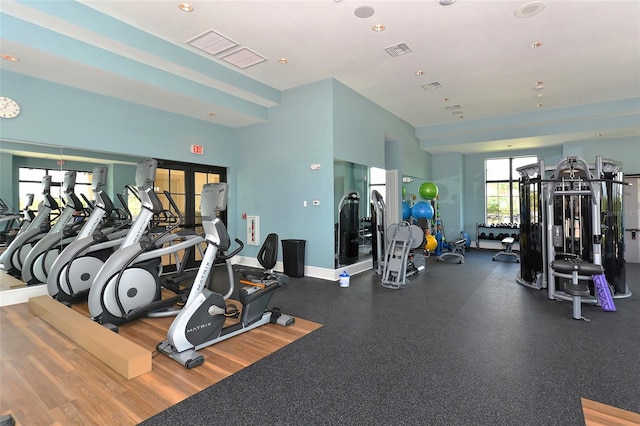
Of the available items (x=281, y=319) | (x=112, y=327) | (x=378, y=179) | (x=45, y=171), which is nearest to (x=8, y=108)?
(x=45, y=171)

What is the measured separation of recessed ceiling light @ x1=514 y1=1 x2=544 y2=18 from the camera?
12.4 feet

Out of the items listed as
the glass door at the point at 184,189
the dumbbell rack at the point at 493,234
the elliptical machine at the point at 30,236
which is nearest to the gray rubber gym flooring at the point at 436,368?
the glass door at the point at 184,189

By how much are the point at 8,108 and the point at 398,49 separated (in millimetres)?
5407

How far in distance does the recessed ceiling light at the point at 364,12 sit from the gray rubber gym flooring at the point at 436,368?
3.66 meters

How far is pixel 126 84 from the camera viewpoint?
4.79 metres

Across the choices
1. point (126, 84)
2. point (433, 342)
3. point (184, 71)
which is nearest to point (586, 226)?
point (433, 342)

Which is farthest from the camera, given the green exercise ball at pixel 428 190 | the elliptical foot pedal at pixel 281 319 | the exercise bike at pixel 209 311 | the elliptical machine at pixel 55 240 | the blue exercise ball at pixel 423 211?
the green exercise ball at pixel 428 190

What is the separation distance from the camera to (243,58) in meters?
5.11

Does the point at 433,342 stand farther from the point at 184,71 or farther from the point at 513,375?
the point at 184,71

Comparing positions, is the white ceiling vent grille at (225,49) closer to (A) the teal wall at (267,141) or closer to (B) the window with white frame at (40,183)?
(A) the teal wall at (267,141)

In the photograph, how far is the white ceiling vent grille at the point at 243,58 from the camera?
491 cm

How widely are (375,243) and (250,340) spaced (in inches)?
169

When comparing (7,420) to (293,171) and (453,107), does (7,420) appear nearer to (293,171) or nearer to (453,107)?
(293,171)

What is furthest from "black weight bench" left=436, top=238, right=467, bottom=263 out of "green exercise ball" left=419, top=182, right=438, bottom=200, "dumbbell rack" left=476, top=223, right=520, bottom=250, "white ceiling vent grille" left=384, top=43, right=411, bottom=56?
"white ceiling vent grille" left=384, top=43, right=411, bottom=56
